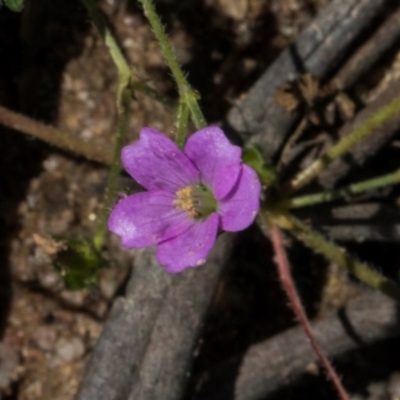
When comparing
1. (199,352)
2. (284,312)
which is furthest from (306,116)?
(199,352)

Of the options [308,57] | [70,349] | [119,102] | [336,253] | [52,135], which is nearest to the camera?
[119,102]

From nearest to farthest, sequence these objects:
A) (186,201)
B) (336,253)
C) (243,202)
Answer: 1. (243,202)
2. (186,201)
3. (336,253)

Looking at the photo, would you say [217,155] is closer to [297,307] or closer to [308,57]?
[297,307]

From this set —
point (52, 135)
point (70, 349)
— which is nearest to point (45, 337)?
point (70, 349)

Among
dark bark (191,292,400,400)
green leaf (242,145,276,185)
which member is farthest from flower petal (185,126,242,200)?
dark bark (191,292,400,400)

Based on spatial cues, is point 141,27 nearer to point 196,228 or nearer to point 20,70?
point 20,70

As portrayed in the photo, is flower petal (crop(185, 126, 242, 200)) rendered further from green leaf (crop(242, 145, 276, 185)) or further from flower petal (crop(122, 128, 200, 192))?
green leaf (crop(242, 145, 276, 185))
